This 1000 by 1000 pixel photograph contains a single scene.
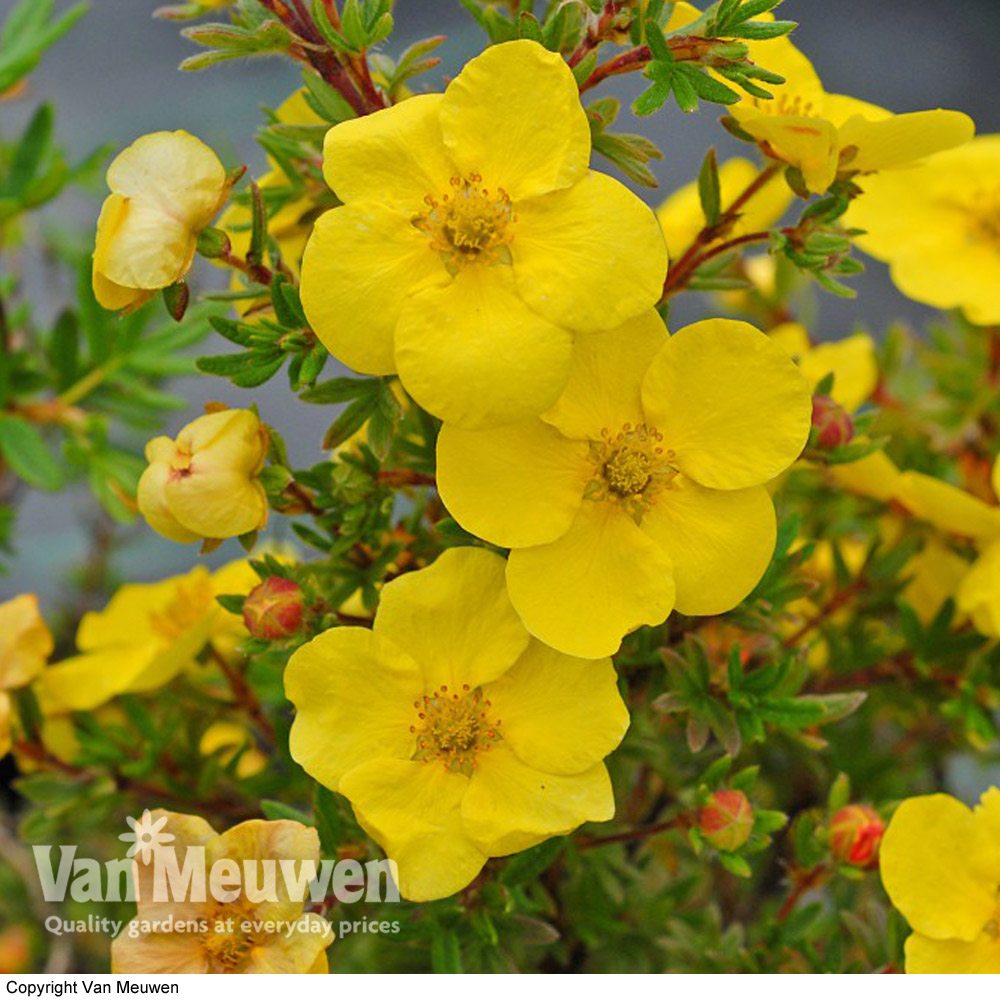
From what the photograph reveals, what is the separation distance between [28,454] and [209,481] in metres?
0.49

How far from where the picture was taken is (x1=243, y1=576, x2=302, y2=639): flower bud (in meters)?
0.82

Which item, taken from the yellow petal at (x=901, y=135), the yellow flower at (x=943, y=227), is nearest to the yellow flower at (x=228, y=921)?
the yellow petal at (x=901, y=135)

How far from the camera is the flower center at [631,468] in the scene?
785 millimetres

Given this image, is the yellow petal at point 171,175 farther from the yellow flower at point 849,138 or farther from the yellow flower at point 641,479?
the yellow flower at point 849,138

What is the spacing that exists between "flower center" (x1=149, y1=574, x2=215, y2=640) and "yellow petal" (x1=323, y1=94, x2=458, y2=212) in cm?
45

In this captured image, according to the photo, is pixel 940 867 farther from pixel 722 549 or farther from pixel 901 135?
pixel 901 135

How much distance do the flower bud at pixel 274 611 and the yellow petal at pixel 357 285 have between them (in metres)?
0.18

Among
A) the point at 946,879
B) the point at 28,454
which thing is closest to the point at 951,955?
the point at 946,879

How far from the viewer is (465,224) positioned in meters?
0.74

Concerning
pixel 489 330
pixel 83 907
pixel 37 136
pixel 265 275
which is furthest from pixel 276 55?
pixel 83 907

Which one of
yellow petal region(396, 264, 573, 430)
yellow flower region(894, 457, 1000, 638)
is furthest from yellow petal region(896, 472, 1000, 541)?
yellow petal region(396, 264, 573, 430)

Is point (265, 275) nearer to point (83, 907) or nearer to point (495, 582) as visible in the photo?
point (495, 582)

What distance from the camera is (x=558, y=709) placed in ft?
2.56

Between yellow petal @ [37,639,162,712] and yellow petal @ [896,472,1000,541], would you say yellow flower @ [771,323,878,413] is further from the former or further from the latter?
yellow petal @ [37,639,162,712]
